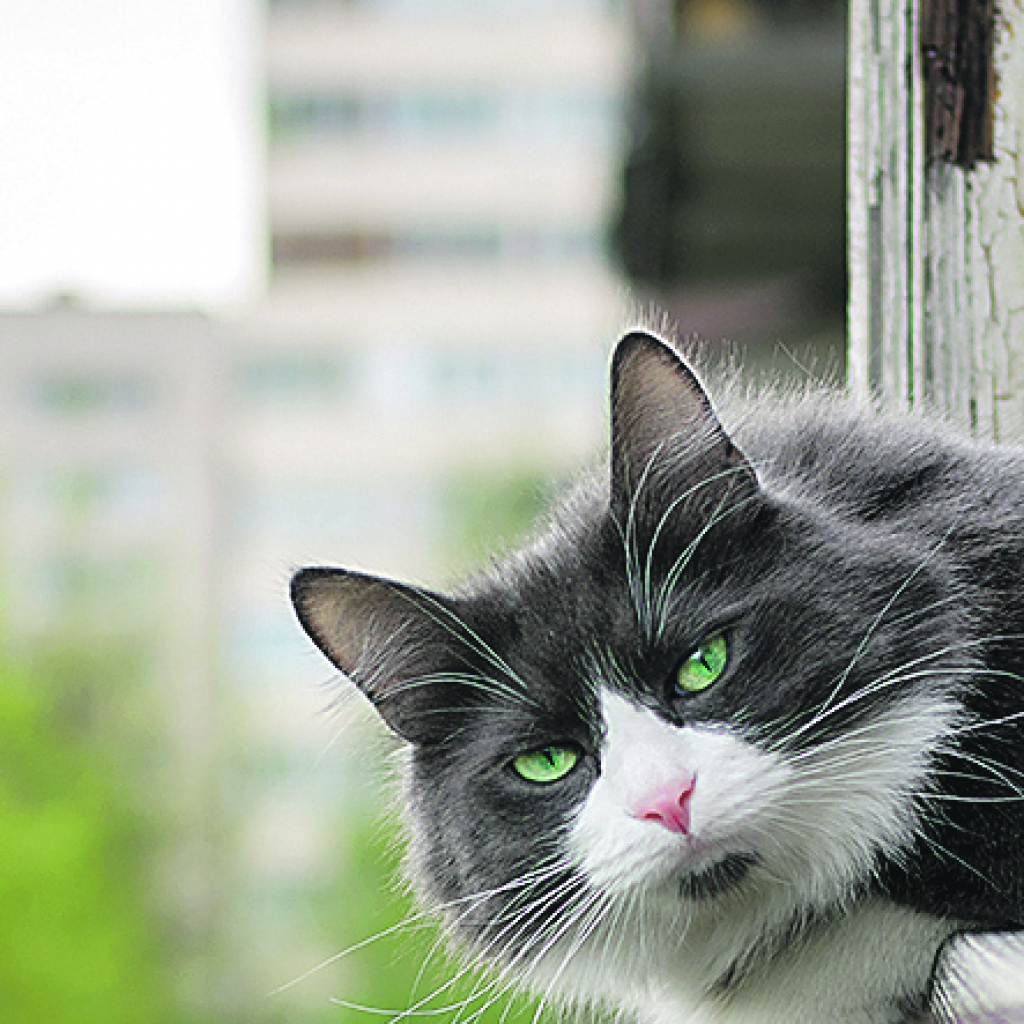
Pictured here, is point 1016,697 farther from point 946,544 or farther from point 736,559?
point 736,559

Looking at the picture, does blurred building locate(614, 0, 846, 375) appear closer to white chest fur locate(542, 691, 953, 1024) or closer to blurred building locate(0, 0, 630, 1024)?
white chest fur locate(542, 691, 953, 1024)

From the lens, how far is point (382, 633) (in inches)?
48.9

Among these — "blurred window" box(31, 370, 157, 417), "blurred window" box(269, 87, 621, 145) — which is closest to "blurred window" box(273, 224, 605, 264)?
"blurred window" box(269, 87, 621, 145)

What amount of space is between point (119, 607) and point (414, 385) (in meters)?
14.8

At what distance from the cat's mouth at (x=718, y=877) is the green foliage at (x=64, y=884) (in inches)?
429

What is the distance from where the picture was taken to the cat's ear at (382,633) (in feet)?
4.00

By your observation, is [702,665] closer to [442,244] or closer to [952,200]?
[952,200]

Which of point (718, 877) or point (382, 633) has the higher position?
point (382, 633)

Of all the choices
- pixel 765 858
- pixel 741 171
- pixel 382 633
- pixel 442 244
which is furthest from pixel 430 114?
pixel 765 858

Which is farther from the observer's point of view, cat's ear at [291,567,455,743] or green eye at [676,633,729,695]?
cat's ear at [291,567,455,743]

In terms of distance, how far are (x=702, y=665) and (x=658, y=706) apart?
5 cm

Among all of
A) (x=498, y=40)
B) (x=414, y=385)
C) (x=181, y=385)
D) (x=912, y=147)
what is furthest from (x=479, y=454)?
(x=912, y=147)

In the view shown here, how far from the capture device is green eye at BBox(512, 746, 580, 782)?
116 cm

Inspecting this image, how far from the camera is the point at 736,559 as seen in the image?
1151 mm
